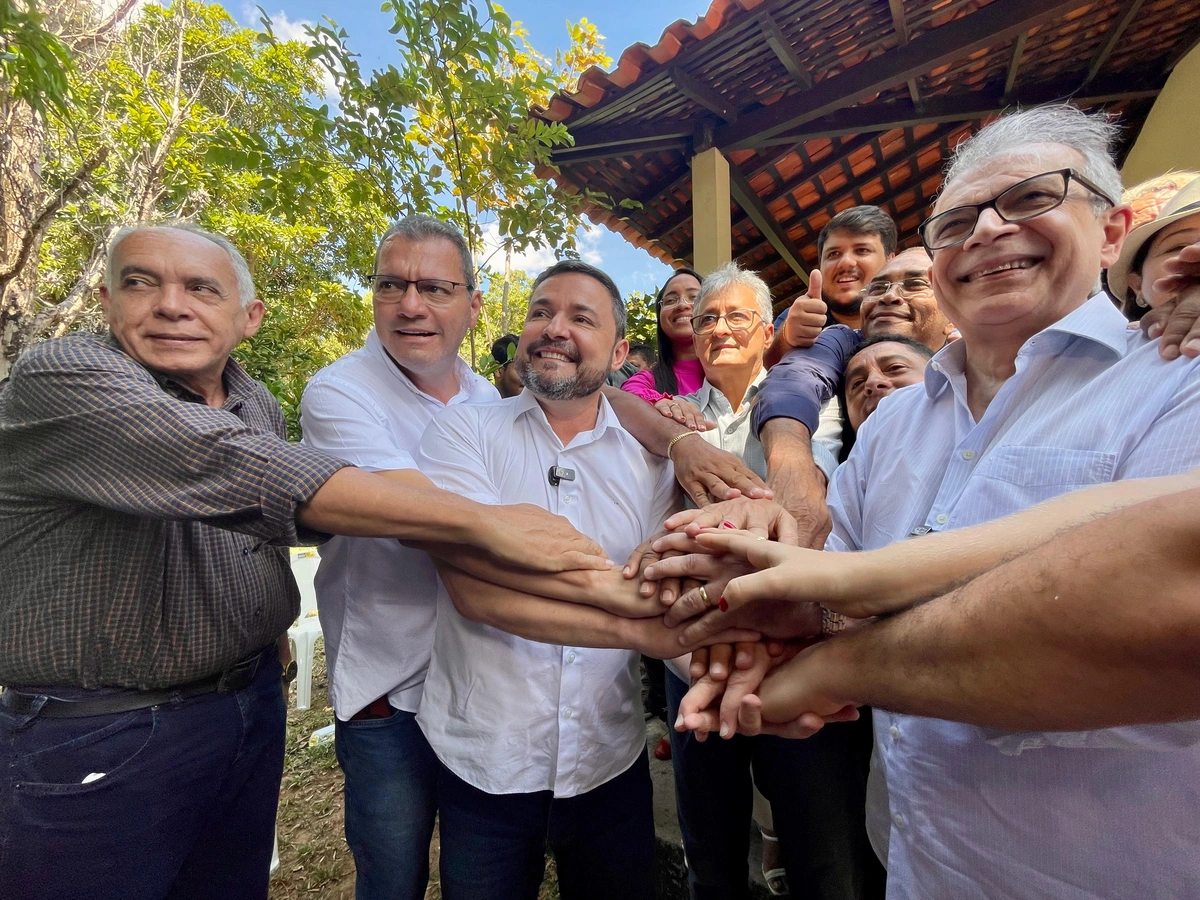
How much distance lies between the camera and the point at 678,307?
11.5ft

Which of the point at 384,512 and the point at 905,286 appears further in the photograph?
the point at 905,286

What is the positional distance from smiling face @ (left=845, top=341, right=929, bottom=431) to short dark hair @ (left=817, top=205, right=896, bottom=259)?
1145 mm

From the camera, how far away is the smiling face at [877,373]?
2.10m

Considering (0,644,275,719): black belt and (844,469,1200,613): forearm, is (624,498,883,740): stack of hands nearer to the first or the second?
(844,469,1200,613): forearm

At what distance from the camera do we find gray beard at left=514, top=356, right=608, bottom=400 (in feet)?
6.44

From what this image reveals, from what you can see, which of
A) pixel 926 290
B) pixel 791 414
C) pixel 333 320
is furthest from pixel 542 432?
pixel 333 320

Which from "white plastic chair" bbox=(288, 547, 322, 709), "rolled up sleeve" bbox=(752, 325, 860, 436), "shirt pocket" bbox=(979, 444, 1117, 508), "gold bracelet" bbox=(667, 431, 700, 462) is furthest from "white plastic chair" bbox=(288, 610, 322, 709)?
"shirt pocket" bbox=(979, 444, 1117, 508)

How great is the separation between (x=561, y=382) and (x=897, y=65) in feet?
13.9

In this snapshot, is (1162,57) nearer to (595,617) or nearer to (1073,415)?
(1073,415)

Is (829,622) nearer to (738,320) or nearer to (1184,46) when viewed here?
(738,320)

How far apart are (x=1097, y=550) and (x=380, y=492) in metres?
1.49

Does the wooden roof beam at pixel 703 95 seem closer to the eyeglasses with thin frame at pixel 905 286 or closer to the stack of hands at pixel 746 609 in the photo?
the eyeglasses with thin frame at pixel 905 286

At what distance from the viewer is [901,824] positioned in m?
1.39

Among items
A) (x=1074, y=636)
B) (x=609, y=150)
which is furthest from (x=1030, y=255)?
(x=609, y=150)
